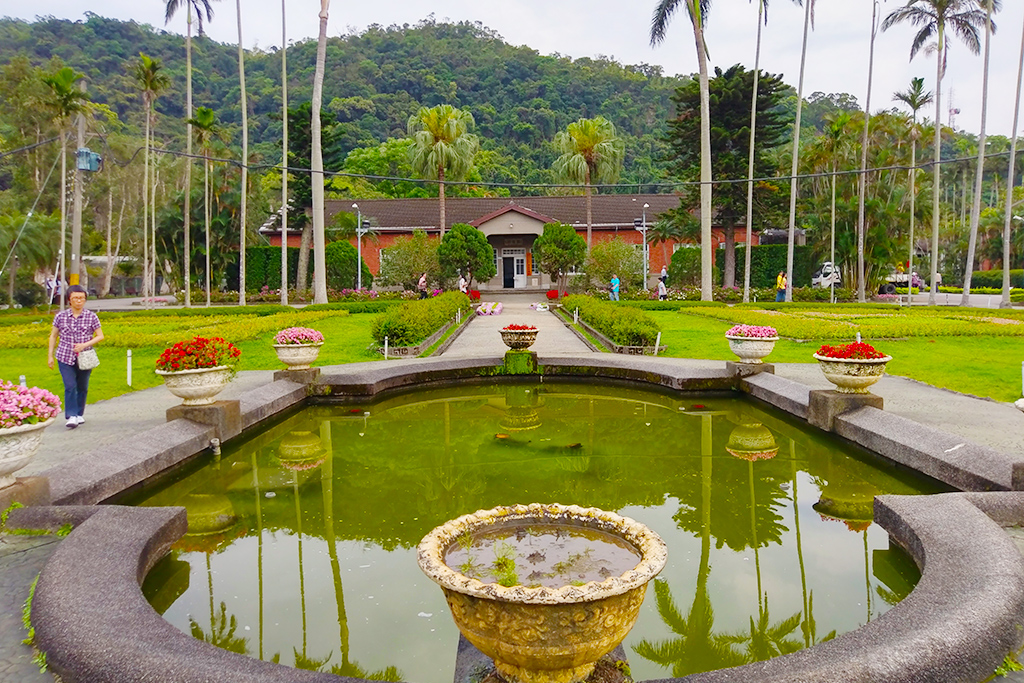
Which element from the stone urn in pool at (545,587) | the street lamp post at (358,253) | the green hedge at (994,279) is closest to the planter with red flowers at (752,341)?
the stone urn in pool at (545,587)

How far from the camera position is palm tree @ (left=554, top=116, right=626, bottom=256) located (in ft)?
125

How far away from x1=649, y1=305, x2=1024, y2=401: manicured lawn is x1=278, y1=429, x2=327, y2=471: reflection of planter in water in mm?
8310

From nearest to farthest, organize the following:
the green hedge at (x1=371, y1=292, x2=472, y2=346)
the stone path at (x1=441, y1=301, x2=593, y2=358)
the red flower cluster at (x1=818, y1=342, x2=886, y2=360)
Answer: the red flower cluster at (x1=818, y1=342, x2=886, y2=360) < the green hedge at (x1=371, y1=292, x2=472, y2=346) < the stone path at (x1=441, y1=301, x2=593, y2=358)

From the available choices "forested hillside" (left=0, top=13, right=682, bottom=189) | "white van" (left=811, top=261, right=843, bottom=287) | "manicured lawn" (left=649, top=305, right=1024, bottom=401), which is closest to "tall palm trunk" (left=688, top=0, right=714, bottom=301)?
"manicured lawn" (left=649, top=305, right=1024, bottom=401)

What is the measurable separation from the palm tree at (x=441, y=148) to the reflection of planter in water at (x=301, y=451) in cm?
3002

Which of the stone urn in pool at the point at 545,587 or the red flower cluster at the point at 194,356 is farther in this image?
the red flower cluster at the point at 194,356

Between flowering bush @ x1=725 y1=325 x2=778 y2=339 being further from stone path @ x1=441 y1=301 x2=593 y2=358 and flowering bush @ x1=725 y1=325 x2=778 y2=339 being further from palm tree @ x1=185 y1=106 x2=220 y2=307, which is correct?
palm tree @ x1=185 y1=106 x2=220 y2=307

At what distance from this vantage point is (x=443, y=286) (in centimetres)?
3453

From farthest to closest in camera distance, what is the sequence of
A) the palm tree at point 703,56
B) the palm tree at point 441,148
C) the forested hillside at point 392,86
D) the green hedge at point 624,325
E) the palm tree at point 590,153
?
the forested hillside at point 392,86
the palm tree at point 590,153
the palm tree at point 441,148
the palm tree at point 703,56
the green hedge at point 624,325

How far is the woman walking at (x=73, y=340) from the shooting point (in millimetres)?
7367

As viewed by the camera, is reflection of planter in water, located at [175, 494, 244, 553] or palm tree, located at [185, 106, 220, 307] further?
palm tree, located at [185, 106, 220, 307]

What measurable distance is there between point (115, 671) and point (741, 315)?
22099 mm

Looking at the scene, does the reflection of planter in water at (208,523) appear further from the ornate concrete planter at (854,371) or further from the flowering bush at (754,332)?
the flowering bush at (754,332)

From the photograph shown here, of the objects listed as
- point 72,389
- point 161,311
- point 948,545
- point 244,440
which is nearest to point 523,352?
point 244,440
